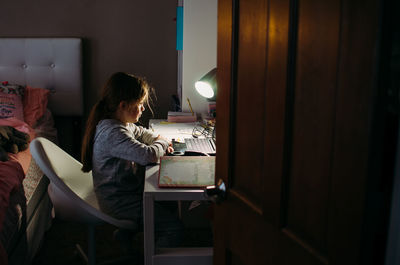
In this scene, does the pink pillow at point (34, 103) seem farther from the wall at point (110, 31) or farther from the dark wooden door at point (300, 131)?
the dark wooden door at point (300, 131)

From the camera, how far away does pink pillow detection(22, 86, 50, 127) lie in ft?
9.36

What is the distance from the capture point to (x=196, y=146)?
192 cm

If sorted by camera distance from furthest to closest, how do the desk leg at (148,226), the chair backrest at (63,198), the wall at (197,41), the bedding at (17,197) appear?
the wall at (197,41), the bedding at (17,197), the chair backrest at (63,198), the desk leg at (148,226)

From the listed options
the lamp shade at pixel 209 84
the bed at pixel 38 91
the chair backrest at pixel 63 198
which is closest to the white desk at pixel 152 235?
the chair backrest at pixel 63 198

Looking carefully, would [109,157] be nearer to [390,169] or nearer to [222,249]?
[222,249]

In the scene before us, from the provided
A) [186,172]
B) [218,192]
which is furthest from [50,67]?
[218,192]

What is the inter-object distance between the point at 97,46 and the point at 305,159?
2723 mm

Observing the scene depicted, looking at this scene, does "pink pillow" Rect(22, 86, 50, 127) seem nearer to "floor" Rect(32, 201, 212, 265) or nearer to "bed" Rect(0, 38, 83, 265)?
"bed" Rect(0, 38, 83, 265)

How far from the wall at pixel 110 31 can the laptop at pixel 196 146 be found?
1.34 m

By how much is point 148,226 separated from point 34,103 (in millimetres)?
1981

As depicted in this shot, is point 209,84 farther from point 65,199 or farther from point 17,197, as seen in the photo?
point 17,197

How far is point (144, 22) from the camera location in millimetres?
3178

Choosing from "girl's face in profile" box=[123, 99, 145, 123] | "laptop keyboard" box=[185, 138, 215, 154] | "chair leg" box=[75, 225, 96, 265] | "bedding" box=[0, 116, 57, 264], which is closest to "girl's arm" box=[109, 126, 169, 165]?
"girl's face in profile" box=[123, 99, 145, 123]

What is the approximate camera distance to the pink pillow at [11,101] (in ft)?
8.95
